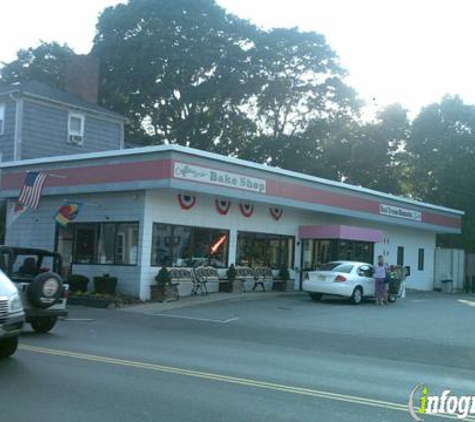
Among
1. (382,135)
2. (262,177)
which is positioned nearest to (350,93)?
(382,135)

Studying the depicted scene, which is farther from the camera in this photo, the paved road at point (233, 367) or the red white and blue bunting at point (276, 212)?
the red white and blue bunting at point (276, 212)

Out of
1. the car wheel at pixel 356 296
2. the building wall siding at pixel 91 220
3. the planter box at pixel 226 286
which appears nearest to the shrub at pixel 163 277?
the building wall siding at pixel 91 220

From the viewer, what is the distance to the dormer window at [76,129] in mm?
33281

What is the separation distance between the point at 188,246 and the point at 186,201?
1.69 meters

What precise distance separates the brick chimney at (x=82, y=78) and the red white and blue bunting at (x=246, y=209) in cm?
1378

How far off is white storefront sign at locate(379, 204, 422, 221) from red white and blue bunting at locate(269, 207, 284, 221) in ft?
21.3

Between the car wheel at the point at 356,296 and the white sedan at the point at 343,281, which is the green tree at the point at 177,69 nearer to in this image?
the white sedan at the point at 343,281

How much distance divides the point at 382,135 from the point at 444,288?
51.7 feet

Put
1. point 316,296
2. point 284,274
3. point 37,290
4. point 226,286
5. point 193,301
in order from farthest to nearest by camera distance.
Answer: point 284,274 → point 226,286 → point 316,296 → point 193,301 → point 37,290

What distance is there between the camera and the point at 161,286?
22.9m

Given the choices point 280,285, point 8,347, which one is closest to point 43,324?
point 8,347

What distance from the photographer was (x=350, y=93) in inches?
1983

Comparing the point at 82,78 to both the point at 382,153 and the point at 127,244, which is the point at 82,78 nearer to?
the point at 127,244

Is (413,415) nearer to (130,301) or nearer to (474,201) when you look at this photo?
(130,301)
